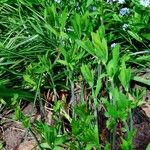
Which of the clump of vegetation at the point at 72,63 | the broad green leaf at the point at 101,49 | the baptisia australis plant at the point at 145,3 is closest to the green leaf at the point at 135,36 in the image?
the clump of vegetation at the point at 72,63

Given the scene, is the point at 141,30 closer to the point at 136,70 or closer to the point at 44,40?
the point at 136,70

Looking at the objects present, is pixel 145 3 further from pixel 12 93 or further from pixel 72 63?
pixel 12 93

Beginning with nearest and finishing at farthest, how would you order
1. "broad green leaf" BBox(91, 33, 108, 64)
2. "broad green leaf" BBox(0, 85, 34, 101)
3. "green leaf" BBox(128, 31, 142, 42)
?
"broad green leaf" BBox(91, 33, 108, 64), "broad green leaf" BBox(0, 85, 34, 101), "green leaf" BBox(128, 31, 142, 42)

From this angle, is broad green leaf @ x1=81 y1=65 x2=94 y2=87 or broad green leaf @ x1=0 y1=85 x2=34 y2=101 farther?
broad green leaf @ x1=0 y1=85 x2=34 y2=101

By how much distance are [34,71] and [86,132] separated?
493 millimetres

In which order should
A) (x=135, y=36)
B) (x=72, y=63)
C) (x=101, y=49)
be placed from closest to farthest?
(x=101, y=49) → (x=72, y=63) → (x=135, y=36)

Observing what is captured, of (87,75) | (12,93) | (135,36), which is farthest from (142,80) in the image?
(12,93)

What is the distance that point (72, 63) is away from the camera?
1715 millimetres

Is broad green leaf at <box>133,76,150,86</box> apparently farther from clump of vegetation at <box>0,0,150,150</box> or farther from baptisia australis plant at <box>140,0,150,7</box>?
baptisia australis plant at <box>140,0,150,7</box>

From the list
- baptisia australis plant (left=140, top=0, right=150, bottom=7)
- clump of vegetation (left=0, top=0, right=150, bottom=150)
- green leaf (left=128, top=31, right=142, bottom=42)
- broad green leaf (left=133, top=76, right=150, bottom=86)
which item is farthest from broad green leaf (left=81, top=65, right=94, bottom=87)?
baptisia australis plant (left=140, top=0, right=150, bottom=7)

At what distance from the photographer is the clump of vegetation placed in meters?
1.56

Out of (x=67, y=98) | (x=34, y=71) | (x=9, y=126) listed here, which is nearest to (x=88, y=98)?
(x=67, y=98)

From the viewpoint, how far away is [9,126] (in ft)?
6.16

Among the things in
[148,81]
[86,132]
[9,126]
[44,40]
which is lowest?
[9,126]
